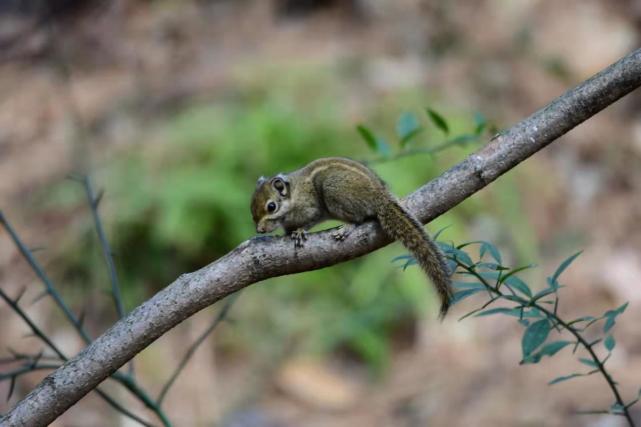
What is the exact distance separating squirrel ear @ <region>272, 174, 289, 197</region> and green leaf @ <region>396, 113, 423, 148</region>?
20.3 inches

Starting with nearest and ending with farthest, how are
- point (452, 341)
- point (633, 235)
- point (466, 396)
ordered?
1. point (466, 396)
2. point (452, 341)
3. point (633, 235)

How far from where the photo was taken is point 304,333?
662 centimetres

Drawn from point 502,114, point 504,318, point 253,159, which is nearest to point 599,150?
point 502,114

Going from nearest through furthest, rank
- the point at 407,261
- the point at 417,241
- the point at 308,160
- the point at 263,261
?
the point at 263,261 < the point at 407,261 < the point at 417,241 < the point at 308,160

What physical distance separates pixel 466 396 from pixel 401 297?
131cm

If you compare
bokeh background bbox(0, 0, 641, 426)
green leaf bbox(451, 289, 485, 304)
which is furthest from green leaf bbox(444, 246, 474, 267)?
bokeh background bbox(0, 0, 641, 426)

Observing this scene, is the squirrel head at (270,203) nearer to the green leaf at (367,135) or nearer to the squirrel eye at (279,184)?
the squirrel eye at (279,184)

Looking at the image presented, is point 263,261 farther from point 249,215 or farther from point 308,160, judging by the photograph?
point 308,160

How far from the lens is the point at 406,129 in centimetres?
268

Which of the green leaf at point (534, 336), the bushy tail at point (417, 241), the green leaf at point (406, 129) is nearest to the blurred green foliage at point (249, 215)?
the green leaf at point (406, 129)

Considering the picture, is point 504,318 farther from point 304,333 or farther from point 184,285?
point 184,285

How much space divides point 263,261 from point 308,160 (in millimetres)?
5327

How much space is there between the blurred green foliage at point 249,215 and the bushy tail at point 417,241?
3.86m

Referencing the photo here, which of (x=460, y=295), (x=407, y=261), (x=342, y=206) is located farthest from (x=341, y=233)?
(x=342, y=206)
